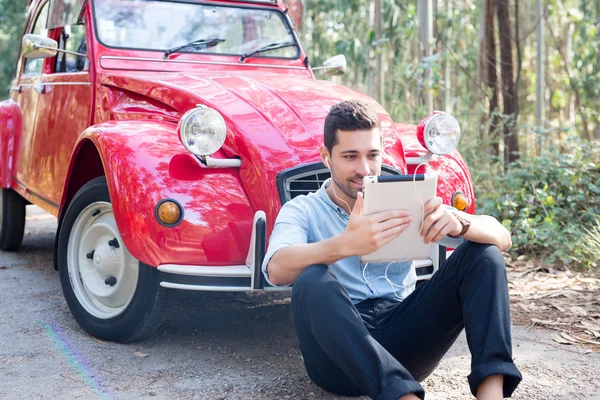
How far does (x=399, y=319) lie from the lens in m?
2.84

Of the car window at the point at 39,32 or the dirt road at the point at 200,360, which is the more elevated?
the car window at the point at 39,32

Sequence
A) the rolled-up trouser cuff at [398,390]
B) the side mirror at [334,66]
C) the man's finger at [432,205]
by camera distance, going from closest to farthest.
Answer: the rolled-up trouser cuff at [398,390] < the man's finger at [432,205] < the side mirror at [334,66]

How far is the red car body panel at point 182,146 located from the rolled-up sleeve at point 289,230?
0.55 metres

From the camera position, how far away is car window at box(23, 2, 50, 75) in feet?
19.4

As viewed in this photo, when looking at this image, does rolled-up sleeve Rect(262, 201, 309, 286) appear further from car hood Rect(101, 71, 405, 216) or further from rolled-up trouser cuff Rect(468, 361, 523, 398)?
rolled-up trouser cuff Rect(468, 361, 523, 398)

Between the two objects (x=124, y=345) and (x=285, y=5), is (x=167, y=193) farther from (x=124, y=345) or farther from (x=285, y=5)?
(x=285, y=5)

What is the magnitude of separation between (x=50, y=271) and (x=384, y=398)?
413 cm

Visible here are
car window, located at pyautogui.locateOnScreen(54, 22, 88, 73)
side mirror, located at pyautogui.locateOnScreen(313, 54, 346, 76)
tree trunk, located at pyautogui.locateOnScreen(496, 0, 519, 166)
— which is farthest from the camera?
tree trunk, located at pyautogui.locateOnScreen(496, 0, 519, 166)

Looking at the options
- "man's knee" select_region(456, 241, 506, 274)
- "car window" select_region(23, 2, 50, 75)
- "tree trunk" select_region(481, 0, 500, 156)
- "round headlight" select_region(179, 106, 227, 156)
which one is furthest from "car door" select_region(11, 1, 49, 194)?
"tree trunk" select_region(481, 0, 500, 156)

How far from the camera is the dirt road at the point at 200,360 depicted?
10.5 ft

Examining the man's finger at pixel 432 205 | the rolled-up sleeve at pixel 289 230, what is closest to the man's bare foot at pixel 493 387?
the man's finger at pixel 432 205

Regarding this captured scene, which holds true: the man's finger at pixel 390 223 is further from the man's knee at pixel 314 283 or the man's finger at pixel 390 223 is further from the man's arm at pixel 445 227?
the man's knee at pixel 314 283

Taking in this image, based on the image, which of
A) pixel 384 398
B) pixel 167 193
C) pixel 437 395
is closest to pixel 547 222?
pixel 437 395

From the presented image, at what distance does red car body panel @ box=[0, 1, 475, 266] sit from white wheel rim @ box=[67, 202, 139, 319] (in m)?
0.34
